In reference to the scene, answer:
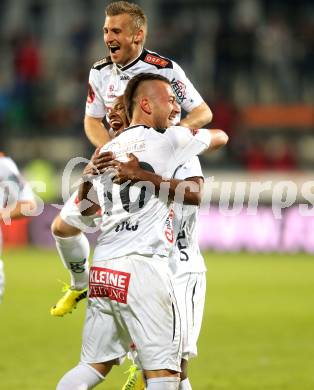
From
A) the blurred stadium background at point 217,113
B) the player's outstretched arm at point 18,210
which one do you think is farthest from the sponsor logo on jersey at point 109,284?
the blurred stadium background at point 217,113

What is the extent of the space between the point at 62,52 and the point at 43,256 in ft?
19.5

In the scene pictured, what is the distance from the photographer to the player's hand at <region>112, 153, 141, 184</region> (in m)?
4.85

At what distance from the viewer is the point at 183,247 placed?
19.7 ft

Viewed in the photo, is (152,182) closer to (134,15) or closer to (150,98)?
(150,98)

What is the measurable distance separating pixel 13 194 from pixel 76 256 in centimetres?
56

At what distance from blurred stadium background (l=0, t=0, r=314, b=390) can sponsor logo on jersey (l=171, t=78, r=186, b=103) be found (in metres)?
6.00

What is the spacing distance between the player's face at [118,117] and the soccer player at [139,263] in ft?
1.60

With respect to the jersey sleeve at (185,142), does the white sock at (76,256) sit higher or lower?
lower

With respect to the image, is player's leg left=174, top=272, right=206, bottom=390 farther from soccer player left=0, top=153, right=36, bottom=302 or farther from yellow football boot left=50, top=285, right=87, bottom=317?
soccer player left=0, top=153, right=36, bottom=302

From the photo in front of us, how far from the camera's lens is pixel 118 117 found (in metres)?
5.61

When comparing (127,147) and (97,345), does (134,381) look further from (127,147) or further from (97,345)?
(127,147)

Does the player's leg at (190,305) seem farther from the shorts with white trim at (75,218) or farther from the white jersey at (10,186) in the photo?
the white jersey at (10,186)

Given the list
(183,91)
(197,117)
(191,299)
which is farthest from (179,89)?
(191,299)

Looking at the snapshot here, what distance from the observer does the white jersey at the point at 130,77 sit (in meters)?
6.24
